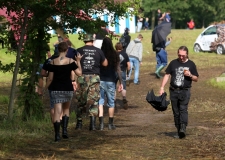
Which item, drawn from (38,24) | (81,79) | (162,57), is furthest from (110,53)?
(162,57)

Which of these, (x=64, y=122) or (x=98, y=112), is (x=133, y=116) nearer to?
(x=98, y=112)

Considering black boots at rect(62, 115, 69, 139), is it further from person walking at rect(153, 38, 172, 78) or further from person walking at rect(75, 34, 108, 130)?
person walking at rect(153, 38, 172, 78)

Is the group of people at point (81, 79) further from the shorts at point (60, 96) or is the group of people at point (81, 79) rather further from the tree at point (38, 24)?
the tree at point (38, 24)

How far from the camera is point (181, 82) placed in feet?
40.8

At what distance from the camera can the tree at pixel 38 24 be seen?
42.5 ft

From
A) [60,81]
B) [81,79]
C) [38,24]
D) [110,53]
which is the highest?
[38,24]

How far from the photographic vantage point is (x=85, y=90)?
44.0ft

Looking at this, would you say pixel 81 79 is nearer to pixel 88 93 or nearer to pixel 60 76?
pixel 88 93

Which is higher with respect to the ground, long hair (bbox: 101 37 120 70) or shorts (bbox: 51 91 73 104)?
long hair (bbox: 101 37 120 70)

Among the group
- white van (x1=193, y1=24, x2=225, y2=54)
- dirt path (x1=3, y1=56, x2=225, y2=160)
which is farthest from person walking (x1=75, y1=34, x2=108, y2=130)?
white van (x1=193, y1=24, x2=225, y2=54)

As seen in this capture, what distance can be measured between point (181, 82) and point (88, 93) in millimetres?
1946

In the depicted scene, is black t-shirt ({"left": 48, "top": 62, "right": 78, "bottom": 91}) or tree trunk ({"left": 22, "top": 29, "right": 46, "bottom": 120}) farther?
tree trunk ({"left": 22, "top": 29, "right": 46, "bottom": 120})

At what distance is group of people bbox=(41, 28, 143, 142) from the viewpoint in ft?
38.9

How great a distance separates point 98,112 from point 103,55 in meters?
1.28
